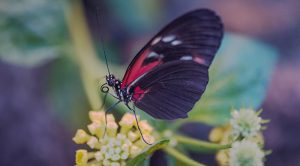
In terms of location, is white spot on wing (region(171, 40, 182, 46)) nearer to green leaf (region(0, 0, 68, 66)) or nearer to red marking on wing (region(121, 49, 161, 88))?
red marking on wing (region(121, 49, 161, 88))

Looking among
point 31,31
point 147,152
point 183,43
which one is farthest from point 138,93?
point 31,31

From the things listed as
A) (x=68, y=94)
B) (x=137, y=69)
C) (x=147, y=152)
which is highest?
(x=137, y=69)

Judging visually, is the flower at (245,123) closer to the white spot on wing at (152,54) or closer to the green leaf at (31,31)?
the white spot on wing at (152,54)

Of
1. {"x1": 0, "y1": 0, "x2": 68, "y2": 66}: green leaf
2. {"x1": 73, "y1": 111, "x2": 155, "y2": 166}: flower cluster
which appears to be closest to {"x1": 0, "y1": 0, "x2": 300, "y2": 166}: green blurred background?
{"x1": 0, "y1": 0, "x2": 68, "y2": 66}: green leaf

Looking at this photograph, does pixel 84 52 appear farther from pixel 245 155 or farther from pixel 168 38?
pixel 245 155

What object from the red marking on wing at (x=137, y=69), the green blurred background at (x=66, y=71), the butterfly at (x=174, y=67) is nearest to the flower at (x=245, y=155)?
the butterfly at (x=174, y=67)

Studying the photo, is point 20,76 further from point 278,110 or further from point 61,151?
point 278,110
